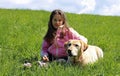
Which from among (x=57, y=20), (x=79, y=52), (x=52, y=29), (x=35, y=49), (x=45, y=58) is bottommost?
(x=35, y=49)

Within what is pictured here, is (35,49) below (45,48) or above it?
below

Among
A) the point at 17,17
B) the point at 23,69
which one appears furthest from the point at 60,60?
the point at 17,17

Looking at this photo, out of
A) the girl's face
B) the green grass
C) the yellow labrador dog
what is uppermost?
the girl's face

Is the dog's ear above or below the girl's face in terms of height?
below

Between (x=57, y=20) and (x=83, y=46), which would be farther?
(x=57, y=20)

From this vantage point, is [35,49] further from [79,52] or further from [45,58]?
[79,52]

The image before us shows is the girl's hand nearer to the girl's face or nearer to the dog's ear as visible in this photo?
the girl's face

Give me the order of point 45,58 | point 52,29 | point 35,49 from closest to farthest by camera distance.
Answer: point 45,58 → point 52,29 → point 35,49

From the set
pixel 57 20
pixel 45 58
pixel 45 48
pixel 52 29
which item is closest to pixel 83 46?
pixel 45 58

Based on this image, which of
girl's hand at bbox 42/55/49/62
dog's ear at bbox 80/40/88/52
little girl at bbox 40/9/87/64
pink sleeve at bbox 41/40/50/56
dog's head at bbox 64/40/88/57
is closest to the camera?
dog's head at bbox 64/40/88/57

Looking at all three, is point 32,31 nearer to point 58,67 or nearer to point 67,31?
point 67,31

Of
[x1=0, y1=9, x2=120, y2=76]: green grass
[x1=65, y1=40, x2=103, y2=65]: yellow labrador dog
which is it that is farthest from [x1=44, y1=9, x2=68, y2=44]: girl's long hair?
[x1=65, y1=40, x2=103, y2=65]: yellow labrador dog

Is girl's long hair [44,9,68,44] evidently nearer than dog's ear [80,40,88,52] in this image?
No

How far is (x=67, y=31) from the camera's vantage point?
1014 cm
